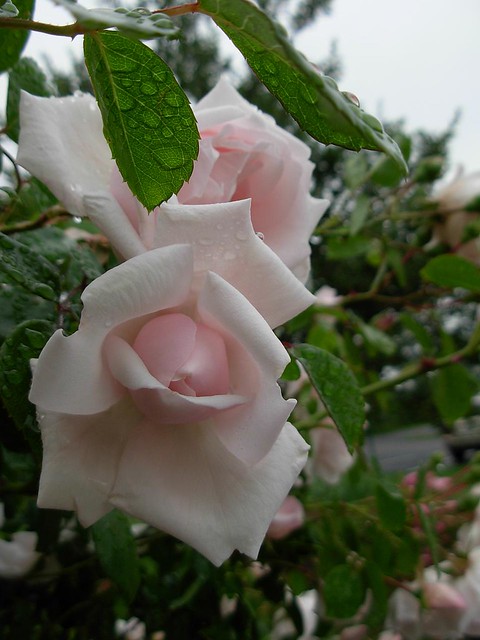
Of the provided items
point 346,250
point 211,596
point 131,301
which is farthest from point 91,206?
point 346,250

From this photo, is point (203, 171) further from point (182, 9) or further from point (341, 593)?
point (341, 593)

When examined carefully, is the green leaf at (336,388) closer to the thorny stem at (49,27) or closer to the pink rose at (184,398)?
the pink rose at (184,398)

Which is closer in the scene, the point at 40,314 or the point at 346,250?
the point at 40,314

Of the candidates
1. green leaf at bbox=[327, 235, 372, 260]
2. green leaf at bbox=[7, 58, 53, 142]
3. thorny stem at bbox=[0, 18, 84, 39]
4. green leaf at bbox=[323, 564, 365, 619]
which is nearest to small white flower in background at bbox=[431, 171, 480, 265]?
green leaf at bbox=[327, 235, 372, 260]

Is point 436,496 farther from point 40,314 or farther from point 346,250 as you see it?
point 40,314

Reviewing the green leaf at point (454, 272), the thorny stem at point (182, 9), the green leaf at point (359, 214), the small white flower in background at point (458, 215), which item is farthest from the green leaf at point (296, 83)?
the small white flower in background at point (458, 215)

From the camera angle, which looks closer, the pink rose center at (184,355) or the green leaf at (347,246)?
the pink rose center at (184,355)
